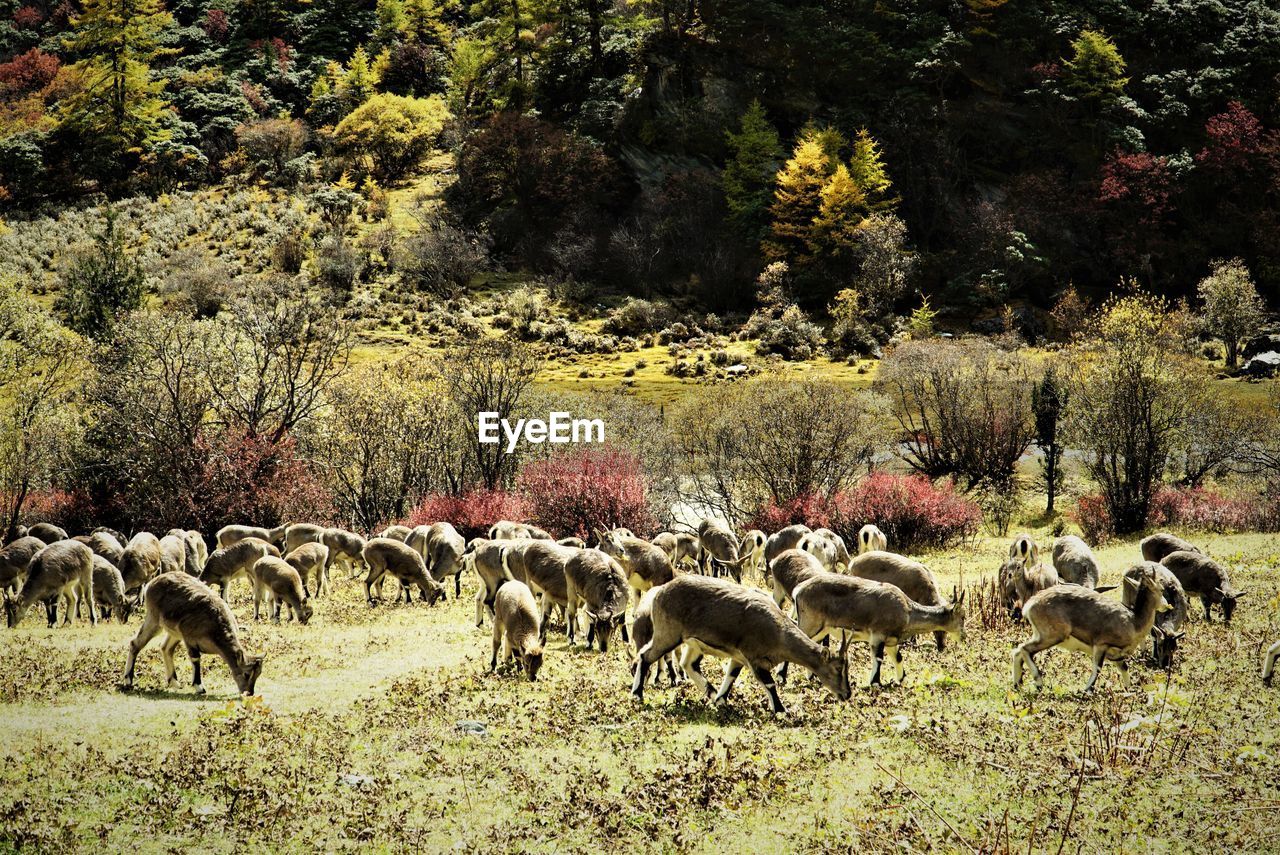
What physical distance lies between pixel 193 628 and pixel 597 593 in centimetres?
629

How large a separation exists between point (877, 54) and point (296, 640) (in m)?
77.0

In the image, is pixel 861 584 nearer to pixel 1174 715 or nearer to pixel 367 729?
pixel 1174 715

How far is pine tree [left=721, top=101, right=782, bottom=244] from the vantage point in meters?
74.7

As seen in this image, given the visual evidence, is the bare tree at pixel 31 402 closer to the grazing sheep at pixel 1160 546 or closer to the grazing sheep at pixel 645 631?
the grazing sheep at pixel 645 631

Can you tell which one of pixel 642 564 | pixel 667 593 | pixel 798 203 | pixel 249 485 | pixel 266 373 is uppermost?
pixel 798 203

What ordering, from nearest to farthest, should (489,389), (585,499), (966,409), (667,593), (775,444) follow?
(667,593) → (585,499) → (775,444) → (489,389) → (966,409)

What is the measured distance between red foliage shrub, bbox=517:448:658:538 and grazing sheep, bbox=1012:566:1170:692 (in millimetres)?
18421

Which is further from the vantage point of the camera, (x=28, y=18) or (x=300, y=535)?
(x=28, y=18)

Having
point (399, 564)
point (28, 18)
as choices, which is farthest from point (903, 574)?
point (28, 18)

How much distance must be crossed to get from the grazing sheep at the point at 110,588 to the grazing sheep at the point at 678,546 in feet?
38.5

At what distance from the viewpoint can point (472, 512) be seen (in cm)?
3136

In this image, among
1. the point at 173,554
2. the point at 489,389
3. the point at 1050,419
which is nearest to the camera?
the point at 173,554

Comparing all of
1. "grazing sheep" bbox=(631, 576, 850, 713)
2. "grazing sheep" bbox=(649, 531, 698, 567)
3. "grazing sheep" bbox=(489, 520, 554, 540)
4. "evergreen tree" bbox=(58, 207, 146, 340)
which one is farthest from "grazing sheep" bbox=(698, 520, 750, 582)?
"evergreen tree" bbox=(58, 207, 146, 340)

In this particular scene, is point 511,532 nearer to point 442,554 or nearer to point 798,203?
point 442,554
